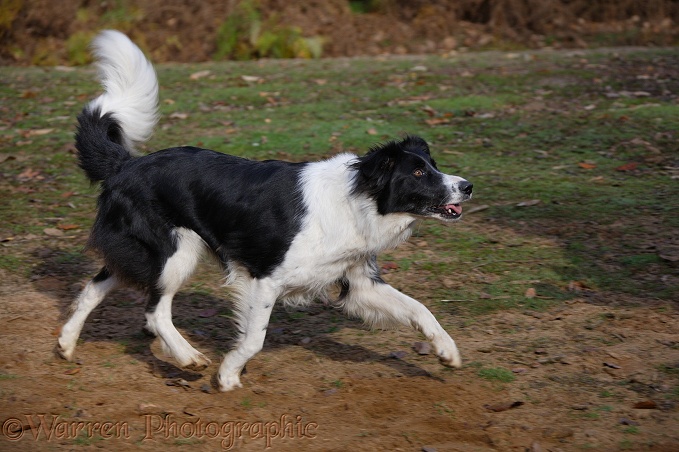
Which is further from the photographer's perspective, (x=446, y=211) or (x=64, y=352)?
(x=64, y=352)

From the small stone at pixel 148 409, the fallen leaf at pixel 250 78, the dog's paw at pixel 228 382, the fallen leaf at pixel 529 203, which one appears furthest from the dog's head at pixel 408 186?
the fallen leaf at pixel 250 78

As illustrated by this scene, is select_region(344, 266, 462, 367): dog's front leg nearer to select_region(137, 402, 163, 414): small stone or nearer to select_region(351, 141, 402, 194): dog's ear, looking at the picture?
select_region(351, 141, 402, 194): dog's ear

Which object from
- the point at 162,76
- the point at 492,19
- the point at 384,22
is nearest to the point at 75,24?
the point at 162,76

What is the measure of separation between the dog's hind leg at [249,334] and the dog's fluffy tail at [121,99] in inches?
57.6

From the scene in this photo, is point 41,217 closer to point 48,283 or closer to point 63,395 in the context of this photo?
point 48,283

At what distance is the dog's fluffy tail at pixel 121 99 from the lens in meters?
5.78

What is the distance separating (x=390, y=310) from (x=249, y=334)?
93 cm

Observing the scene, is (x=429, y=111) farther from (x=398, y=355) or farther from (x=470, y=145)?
(x=398, y=355)

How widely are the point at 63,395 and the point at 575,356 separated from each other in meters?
3.24

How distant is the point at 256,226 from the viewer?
5.14 m

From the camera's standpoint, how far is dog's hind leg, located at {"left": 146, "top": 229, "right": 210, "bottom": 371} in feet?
17.1

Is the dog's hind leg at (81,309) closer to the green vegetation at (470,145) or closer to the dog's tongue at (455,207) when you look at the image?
the green vegetation at (470,145)

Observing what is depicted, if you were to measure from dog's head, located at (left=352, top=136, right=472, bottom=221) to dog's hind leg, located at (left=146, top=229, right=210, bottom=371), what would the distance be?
1.21 meters

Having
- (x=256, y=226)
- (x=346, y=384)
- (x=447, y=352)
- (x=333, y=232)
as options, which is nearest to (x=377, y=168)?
(x=333, y=232)
